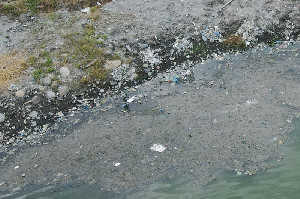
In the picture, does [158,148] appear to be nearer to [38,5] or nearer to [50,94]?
[50,94]

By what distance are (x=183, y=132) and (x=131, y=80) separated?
1.39 metres

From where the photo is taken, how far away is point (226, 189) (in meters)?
4.50

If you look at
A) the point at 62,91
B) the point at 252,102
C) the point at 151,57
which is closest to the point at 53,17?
the point at 62,91

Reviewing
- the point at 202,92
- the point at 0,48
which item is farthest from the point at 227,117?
the point at 0,48

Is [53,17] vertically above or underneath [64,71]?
above

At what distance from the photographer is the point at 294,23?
22.6ft

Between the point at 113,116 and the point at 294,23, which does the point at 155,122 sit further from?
the point at 294,23

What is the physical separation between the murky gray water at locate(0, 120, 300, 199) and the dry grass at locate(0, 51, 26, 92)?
2077mm

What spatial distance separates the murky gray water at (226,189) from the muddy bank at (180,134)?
111mm

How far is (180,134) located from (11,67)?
3.04 metres

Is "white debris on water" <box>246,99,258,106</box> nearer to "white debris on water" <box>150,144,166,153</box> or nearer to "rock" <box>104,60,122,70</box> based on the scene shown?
"white debris on water" <box>150,144,166,153</box>

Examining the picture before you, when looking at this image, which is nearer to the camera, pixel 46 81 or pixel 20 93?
pixel 20 93

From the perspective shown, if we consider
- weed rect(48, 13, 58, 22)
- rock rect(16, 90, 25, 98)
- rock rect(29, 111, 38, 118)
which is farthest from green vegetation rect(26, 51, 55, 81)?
weed rect(48, 13, 58, 22)

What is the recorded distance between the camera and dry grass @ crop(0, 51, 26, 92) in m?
5.98
